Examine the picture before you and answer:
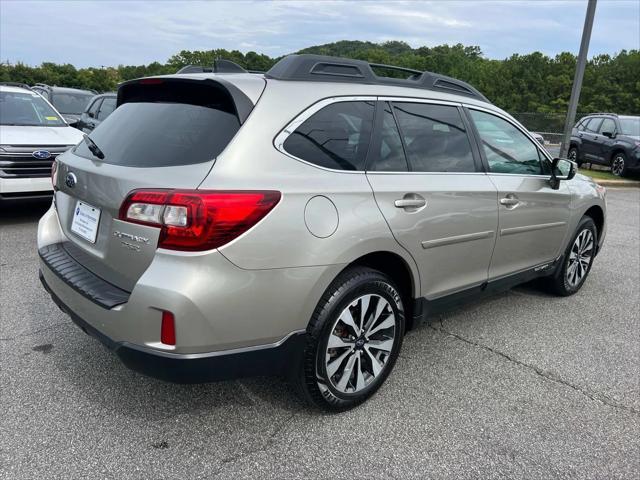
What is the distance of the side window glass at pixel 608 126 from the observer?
15.6m

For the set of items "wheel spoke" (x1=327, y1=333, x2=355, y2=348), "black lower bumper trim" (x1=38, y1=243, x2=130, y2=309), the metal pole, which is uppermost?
the metal pole

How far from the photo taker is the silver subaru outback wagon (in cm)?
220

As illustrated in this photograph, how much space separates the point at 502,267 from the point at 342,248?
179 cm

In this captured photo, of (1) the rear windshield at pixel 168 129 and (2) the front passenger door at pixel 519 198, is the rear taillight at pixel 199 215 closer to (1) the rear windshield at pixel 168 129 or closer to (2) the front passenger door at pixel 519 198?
(1) the rear windshield at pixel 168 129

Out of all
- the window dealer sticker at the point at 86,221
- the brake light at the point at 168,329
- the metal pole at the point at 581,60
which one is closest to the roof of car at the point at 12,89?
the window dealer sticker at the point at 86,221

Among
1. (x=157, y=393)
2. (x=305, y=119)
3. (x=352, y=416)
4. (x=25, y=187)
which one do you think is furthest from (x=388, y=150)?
(x=25, y=187)

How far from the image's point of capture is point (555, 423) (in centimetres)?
284

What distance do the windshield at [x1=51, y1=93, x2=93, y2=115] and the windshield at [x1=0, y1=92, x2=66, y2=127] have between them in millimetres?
6154

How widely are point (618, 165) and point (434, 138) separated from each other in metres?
14.9

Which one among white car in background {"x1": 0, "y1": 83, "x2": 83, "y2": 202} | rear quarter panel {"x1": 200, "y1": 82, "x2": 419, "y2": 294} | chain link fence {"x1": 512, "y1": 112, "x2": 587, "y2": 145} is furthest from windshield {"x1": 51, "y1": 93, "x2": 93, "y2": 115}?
chain link fence {"x1": 512, "y1": 112, "x2": 587, "y2": 145}

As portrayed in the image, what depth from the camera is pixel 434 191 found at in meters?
3.06

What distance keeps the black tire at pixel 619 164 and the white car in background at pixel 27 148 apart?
47.7 ft

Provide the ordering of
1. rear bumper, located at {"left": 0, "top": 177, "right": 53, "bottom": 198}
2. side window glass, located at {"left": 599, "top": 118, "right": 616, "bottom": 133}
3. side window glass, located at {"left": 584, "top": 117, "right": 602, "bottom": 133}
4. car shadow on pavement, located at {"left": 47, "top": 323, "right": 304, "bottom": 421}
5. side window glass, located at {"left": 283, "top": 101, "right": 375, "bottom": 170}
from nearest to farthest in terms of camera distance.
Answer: side window glass, located at {"left": 283, "top": 101, "right": 375, "bottom": 170} < car shadow on pavement, located at {"left": 47, "top": 323, "right": 304, "bottom": 421} < rear bumper, located at {"left": 0, "top": 177, "right": 53, "bottom": 198} < side window glass, located at {"left": 599, "top": 118, "right": 616, "bottom": 133} < side window glass, located at {"left": 584, "top": 117, "right": 602, "bottom": 133}

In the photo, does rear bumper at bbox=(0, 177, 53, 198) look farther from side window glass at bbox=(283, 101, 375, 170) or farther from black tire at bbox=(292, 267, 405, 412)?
black tire at bbox=(292, 267, 405, 412)
